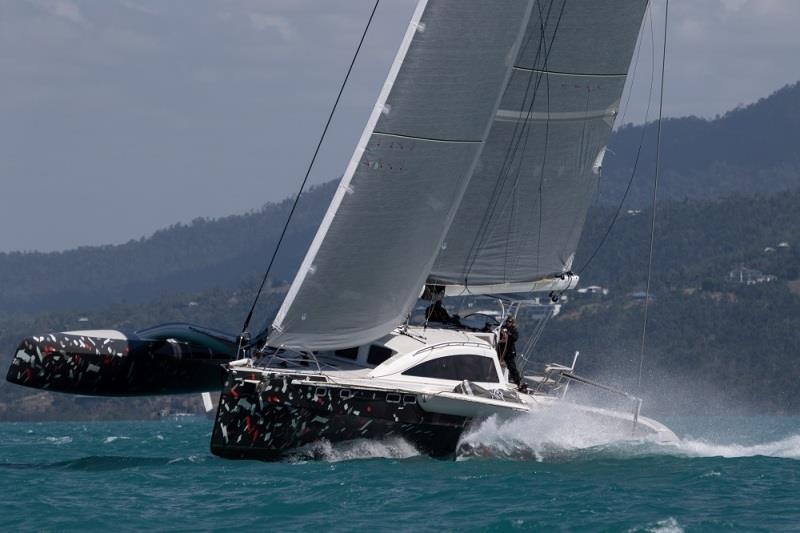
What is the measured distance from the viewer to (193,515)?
17.0 metres

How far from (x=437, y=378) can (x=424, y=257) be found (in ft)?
5.47

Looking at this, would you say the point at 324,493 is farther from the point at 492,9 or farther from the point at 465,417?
the point at 492,9

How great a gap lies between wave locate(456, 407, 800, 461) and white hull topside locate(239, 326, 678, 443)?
95 millimetres

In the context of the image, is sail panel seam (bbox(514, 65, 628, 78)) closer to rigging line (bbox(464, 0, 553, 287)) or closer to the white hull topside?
rigging line (bbox(464, 0, 553, 287))

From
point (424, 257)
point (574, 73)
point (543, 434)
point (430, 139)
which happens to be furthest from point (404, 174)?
point (574, 73)

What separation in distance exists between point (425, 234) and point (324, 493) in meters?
4.99

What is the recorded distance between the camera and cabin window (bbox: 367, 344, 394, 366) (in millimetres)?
22703

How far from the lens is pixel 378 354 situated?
74.7ft

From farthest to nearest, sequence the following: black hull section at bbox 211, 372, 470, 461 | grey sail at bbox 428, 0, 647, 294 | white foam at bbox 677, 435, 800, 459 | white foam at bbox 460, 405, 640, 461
Result: grey sail at bbox 428, 0, 647, 294 < white foam at bbox 677, 435, 800, 459 < white foam at bbox 460, 405, 640, 461 < black hull section at bbox 211, 372, 470, 461

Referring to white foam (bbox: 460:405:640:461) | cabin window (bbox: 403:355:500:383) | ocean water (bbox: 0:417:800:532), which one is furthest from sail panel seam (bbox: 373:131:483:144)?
ocean water (bbox: 0:417:800:532)

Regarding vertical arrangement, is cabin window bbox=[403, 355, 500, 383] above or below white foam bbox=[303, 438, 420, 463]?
above

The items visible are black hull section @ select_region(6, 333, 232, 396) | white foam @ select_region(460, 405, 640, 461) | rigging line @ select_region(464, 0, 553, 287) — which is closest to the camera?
white foam @ select_region(460, 405, 640, 461)

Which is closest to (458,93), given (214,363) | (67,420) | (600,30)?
(600,30)

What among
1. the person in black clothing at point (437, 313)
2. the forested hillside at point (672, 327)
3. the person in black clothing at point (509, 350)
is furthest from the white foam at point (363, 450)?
the forested hillside at point (672, 327)
